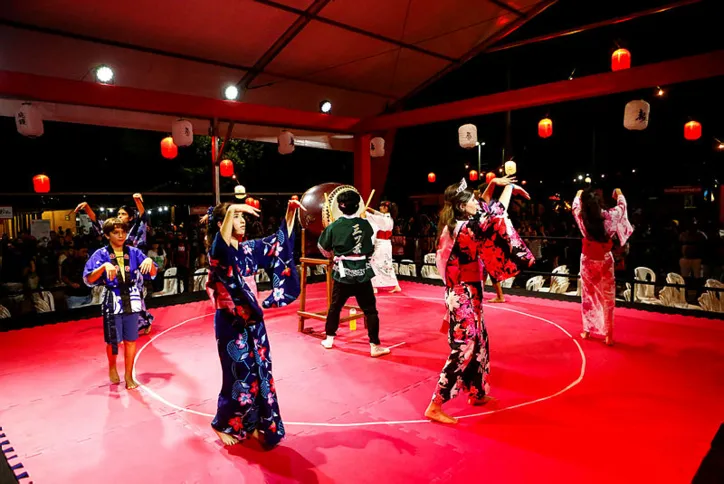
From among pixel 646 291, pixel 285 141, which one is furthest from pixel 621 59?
pixel 285 141

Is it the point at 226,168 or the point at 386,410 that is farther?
the point at 226,168

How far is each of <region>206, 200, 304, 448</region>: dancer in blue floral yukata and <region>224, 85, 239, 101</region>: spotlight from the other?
22.9ft

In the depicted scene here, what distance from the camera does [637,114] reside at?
24.5ft

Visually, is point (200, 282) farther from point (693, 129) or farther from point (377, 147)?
point (693, 129)

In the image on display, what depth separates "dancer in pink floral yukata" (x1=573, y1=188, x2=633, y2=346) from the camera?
495 centimetres

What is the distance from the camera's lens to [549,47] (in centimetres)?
1157

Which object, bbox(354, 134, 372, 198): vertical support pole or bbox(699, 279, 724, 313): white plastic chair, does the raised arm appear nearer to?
bbox(354, 134, 372, 198): vertical support pole

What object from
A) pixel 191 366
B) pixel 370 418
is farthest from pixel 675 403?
pixel 191 366

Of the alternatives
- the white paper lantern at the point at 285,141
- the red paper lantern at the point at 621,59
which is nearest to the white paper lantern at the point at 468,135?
the red paper lantern at the point at 621,59

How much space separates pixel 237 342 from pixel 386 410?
132 centimetres

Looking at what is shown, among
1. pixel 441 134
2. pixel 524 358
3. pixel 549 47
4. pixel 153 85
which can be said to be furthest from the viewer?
pixel 441 134

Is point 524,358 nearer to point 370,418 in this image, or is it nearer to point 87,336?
point 370,418

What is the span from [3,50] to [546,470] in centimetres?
852

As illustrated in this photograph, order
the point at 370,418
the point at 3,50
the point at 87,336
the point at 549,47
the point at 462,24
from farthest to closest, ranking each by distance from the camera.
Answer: the point at 549,47, the point at 462,24, the point at 3,50, the point at 87,336, the point at 370,418
